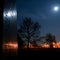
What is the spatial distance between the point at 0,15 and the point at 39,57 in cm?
1635

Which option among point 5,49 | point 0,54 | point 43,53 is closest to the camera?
point 0,54

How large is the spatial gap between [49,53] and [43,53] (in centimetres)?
68

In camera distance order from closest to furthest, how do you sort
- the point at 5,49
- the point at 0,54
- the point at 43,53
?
the point at 0,54 → the point at 5,49 → the point at 43,53

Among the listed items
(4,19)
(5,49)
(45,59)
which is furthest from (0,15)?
(45,59)

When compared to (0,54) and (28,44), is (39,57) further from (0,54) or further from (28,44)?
(0,54)

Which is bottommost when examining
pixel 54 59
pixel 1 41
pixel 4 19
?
pixel 54 59

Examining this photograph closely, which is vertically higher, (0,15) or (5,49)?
(0,15)

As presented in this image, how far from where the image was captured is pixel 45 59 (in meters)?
17.6

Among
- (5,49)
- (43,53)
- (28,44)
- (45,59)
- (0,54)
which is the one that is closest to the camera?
(0,54)

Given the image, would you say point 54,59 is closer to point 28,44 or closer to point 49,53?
point 49,53

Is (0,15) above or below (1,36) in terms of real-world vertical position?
above

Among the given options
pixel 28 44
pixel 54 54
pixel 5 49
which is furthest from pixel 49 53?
pixel 5 49

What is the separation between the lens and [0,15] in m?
2.12

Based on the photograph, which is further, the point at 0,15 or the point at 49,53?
the point at 49,53
